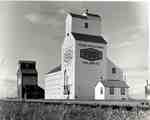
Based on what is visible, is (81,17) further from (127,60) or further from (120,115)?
(120,115)

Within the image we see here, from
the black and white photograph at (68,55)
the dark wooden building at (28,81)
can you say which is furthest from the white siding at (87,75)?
the dark wooden building at (28,81)

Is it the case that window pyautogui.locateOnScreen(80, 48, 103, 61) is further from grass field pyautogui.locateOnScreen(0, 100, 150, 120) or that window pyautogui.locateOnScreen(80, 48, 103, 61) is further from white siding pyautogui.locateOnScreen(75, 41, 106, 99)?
grass field pyautogui.locateOnScreen(0, 100, 150, 120)

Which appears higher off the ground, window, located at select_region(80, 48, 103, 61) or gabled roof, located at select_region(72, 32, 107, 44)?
gabled roof, located at select_region(72, 32, 107, 44)

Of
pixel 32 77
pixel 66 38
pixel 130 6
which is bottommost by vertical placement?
pixel 32 77

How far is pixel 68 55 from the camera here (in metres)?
1.00

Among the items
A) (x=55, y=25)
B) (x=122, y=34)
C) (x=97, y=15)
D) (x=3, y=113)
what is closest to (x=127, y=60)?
(x=122, y=34)

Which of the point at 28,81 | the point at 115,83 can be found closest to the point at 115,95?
the point at 115,83

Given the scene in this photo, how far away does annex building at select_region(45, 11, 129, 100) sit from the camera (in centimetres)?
96

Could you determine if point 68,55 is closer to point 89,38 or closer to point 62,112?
point 89,38

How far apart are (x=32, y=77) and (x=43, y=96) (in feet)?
0.29

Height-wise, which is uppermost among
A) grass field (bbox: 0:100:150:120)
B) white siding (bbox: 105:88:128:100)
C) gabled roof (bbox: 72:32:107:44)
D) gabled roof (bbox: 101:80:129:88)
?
gabled roof (bbox: 72:32:107:44)

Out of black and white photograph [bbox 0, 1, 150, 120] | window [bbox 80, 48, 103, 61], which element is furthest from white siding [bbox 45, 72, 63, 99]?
window [bbox 80, 48, 103, 61]

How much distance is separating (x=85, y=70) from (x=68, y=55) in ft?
0.30

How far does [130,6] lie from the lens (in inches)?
39.8
